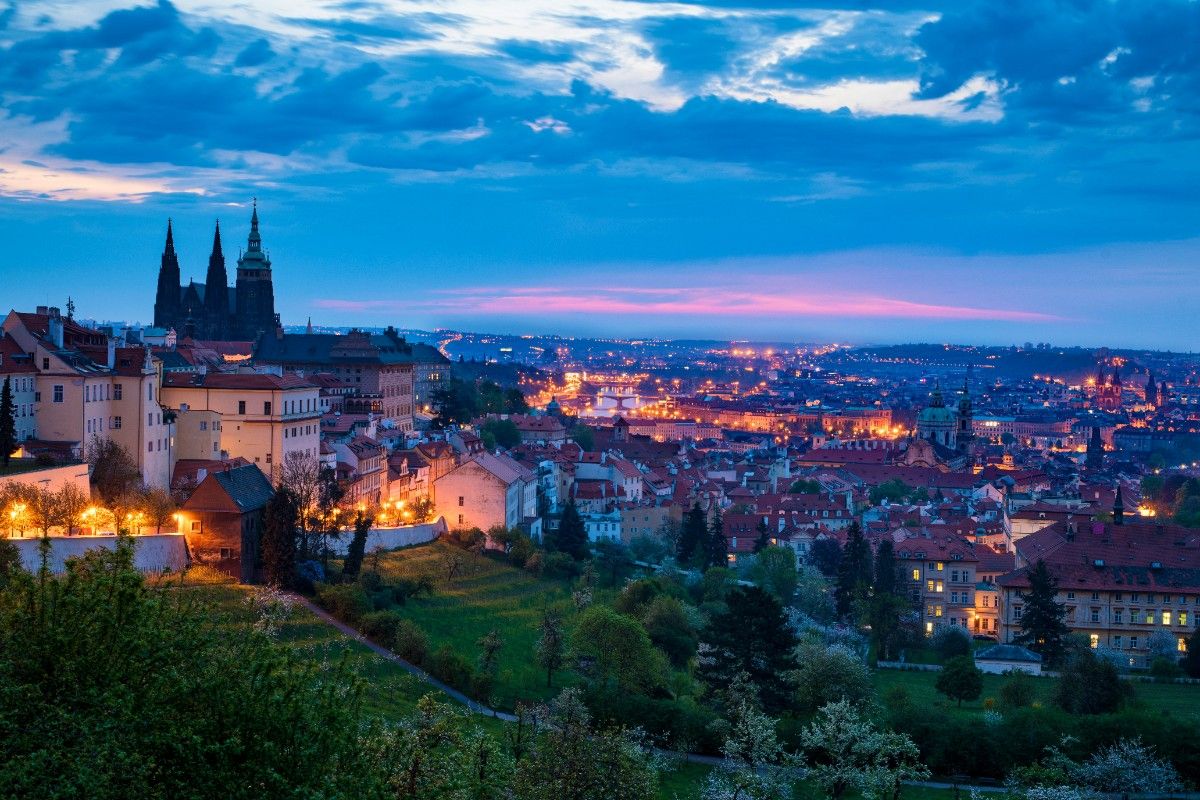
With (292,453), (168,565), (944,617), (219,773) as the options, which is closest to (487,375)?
(944,617)

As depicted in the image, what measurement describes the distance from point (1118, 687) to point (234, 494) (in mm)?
25865

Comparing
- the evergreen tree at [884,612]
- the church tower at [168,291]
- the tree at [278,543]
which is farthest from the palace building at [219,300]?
the tree at [278,543]

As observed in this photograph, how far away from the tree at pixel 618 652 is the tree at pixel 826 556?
32193 mm

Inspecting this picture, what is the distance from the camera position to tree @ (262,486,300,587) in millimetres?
38469

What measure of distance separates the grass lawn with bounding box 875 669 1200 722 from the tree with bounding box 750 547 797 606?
10.5m

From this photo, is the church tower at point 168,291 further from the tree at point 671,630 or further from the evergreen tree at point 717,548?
the tree at point 671,630

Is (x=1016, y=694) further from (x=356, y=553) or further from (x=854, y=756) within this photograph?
(x=356, y=553)

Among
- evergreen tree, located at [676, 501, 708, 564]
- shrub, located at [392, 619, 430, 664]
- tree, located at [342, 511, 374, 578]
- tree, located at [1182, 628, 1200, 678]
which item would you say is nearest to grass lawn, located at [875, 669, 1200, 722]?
tree, located at [1182, 628, 1200, 678]

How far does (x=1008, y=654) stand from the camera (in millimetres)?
52656

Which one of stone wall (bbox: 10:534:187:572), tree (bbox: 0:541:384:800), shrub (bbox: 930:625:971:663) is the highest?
tree (bbox: 0:541:384:800)

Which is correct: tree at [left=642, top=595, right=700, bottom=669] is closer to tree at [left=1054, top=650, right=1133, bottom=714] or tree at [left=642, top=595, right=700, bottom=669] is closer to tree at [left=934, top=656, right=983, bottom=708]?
tree at [left=934, top=656, right=983, bottom=708]

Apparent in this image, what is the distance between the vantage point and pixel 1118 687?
42594 millimetres

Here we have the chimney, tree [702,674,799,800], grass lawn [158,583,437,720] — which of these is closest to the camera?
tree [702,674,799,800]

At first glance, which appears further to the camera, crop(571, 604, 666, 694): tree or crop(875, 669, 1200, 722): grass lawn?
crop(875, 669, 1200, 722): grass lawn
